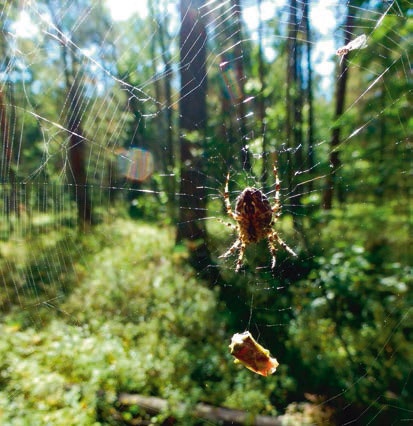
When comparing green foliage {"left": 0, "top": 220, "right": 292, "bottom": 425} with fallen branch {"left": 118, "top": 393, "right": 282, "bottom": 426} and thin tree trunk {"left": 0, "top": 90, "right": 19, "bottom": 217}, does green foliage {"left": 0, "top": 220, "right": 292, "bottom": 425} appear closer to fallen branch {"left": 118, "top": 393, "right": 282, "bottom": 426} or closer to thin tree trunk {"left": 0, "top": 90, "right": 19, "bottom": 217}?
fallen branch {"left": 118, "top": 393, "right": 282, "bottom": 426}

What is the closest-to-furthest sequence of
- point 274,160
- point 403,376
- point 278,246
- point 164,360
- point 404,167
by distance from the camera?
point 278,246 < point 274,160 < point 403,376 < point 164,360 < point 404,167

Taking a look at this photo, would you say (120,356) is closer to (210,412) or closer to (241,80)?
(210,412)

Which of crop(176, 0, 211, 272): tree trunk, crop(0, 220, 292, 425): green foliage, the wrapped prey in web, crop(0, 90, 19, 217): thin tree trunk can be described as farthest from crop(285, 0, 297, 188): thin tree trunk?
crop(0, 90, 19, 217): thin tree trunk

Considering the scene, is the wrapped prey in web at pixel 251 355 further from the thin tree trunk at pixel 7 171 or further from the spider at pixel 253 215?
the thin tree trunk at pixel 7 171

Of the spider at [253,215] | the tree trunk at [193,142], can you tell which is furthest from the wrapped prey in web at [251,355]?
the tree trunk at [193,142]

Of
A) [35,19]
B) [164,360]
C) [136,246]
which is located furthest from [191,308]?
[35,19]

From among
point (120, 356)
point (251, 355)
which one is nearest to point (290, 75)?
point (251, 355)

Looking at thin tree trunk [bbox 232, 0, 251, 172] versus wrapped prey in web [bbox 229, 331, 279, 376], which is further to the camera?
thin tree trunk [bbox 232, 0, 251, 172]

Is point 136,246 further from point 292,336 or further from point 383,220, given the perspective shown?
point 383,220
